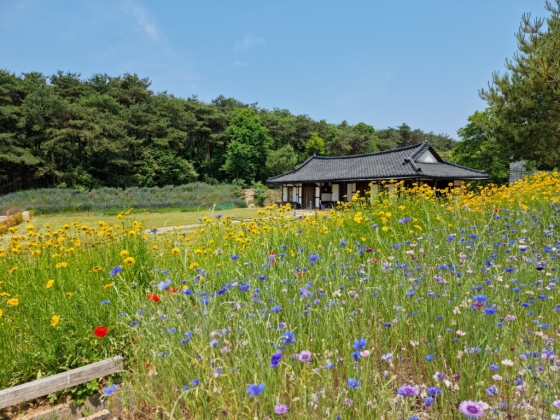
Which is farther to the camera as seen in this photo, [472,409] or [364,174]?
[364,174]

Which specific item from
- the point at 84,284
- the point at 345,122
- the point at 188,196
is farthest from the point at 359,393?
the point at 345,122

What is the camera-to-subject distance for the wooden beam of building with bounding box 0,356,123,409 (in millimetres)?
1732

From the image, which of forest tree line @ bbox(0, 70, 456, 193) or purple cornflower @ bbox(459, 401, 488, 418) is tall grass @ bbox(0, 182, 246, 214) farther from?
purple cornflower @ bbox(459, 401, 488, 418)

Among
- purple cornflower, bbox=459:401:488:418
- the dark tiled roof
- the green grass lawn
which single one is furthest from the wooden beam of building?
the dark tiled roof

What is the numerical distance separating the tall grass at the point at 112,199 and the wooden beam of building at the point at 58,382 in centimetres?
2124

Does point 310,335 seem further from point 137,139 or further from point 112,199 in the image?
point 137,139

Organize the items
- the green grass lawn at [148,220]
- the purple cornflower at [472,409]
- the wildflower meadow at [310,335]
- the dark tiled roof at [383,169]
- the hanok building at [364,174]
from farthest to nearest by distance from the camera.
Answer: the hanok building at [364,174] → the dark tiled roof at [383,169] → the green grass lawn at [148,220] → the wildflower meadow at [310,335] → the purple cornflower at [472,409]

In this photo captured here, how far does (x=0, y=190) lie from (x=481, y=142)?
38.6 metres

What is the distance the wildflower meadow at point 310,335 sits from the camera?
4.30 feet


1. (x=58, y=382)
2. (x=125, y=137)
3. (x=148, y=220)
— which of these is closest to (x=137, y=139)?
(x=125, y=137)

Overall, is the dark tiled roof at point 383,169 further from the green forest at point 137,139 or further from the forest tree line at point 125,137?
the forest tree line at point 125,137

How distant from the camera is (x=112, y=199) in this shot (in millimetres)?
23984

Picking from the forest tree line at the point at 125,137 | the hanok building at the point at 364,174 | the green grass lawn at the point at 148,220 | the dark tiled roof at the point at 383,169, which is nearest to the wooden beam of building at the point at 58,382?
the green grass lawn at the point at 148,220

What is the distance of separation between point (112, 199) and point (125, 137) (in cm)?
794
